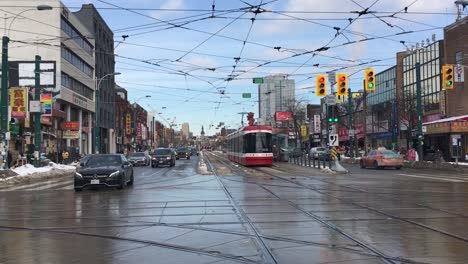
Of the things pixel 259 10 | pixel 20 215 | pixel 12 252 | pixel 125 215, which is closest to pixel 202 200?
pixel 125 215

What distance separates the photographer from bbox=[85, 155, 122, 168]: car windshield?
21797mm

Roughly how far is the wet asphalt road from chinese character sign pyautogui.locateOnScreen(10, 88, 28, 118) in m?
25.2

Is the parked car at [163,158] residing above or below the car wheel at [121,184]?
above

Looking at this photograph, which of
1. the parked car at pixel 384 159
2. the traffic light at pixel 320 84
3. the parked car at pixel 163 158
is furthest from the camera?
the parked car at pixel 163 158

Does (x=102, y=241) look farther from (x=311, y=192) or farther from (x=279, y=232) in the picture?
(x=311, y=192)

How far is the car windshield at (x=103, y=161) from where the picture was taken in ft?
71.5

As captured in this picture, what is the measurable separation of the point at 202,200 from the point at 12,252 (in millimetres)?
8324

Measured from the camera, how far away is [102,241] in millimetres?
9438

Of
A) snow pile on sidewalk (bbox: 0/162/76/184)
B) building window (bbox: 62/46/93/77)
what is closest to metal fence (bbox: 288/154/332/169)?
snow pile on sidewalk (bbox: 0/162/76/184)

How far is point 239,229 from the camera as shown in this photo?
34.7 feet

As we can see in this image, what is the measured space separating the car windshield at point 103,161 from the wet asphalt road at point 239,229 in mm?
3805

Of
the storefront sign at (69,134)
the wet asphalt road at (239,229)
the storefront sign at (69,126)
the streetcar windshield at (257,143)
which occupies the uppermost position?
the storefront sign at (69,126)

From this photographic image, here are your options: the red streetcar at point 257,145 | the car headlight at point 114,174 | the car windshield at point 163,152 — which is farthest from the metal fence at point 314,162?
the car headlight at point 114,174

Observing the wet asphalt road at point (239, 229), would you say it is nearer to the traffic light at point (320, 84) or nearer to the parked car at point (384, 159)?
the traffic light at point (320, 84)
